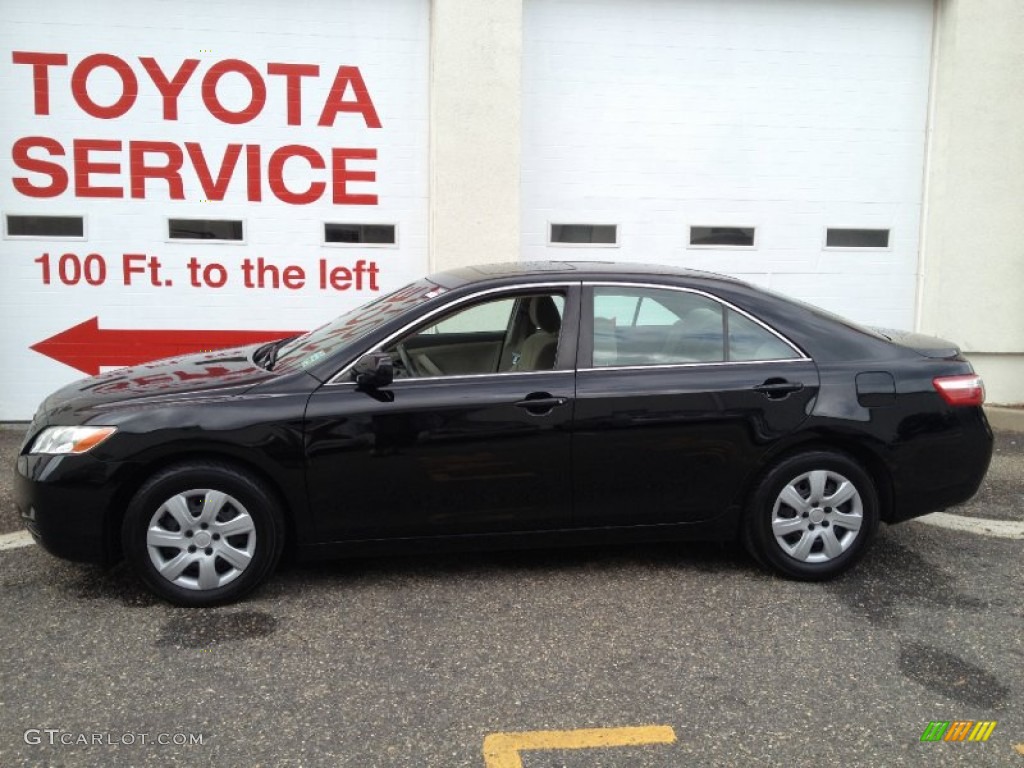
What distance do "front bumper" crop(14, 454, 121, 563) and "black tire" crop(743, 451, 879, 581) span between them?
2.90 meters

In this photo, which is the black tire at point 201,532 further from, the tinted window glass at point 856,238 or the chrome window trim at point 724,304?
the tinted window glass at point 856,238

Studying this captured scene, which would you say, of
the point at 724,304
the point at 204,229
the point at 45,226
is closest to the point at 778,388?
the point at 724,304

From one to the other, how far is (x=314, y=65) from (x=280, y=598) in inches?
204

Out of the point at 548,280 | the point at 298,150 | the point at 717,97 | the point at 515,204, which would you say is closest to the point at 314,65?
the point at 298,150

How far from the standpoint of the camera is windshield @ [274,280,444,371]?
14.6 ft

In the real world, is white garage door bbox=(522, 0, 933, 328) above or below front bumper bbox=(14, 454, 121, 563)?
above

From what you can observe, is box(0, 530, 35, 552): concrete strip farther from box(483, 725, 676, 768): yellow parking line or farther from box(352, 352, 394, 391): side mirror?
box(483, 725, 676, 768): yellow parking line

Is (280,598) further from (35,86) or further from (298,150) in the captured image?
(35,86)

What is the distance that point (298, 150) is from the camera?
7973mm

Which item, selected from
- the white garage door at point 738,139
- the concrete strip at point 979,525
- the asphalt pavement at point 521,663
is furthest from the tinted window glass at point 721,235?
the asphalt pavement at point 521,663

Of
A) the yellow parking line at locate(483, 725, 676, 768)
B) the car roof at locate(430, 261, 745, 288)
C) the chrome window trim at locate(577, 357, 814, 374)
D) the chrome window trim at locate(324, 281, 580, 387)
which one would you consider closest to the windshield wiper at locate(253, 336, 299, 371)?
the chrome window trim at locate(324, 281, 580, 387)

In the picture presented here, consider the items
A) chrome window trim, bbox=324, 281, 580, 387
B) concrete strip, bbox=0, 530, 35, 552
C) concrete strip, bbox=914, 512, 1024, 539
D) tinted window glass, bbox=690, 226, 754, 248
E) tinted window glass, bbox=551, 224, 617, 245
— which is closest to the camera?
Result: chrome window trim, bbox=324, 281, 580, 387

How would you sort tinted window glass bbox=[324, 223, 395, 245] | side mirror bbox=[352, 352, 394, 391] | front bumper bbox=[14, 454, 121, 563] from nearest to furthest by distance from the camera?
front bumper bbox=[14, 454, 121, 563] < side mirror bbox=[352, 352, 394, 391] < tinted window glass bbox=[324, 223, 395, 245]

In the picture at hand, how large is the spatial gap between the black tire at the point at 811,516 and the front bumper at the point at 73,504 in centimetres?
290
